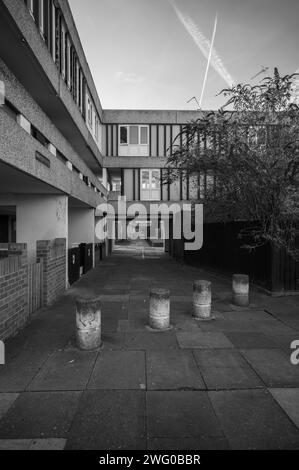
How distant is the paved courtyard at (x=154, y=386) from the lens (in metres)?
2.82

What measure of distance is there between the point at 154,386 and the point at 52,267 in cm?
536

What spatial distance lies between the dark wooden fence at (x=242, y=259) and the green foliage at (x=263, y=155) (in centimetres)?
42

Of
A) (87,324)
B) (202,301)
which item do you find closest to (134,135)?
(202,301)

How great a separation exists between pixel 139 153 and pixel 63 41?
39.1ft

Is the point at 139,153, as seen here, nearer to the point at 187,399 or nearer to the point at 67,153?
the point at 67,153

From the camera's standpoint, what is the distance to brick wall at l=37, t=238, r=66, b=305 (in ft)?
24.8

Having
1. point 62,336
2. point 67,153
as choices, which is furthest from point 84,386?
point 67,153

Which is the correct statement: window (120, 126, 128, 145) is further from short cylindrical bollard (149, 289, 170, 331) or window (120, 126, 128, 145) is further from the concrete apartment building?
short cylindrical bollard (149, 289, 170, 331)

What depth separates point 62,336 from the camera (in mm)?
5586

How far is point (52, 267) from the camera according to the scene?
26.5ft

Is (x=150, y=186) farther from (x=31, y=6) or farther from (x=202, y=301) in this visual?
(x=202, y=301)

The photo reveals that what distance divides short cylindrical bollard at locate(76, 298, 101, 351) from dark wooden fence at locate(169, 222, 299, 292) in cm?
635

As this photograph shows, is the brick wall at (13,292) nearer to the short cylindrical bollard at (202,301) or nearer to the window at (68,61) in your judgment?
the short cylindrical bollard at (202,301)

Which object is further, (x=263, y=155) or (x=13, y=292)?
(x=263, y=155)
